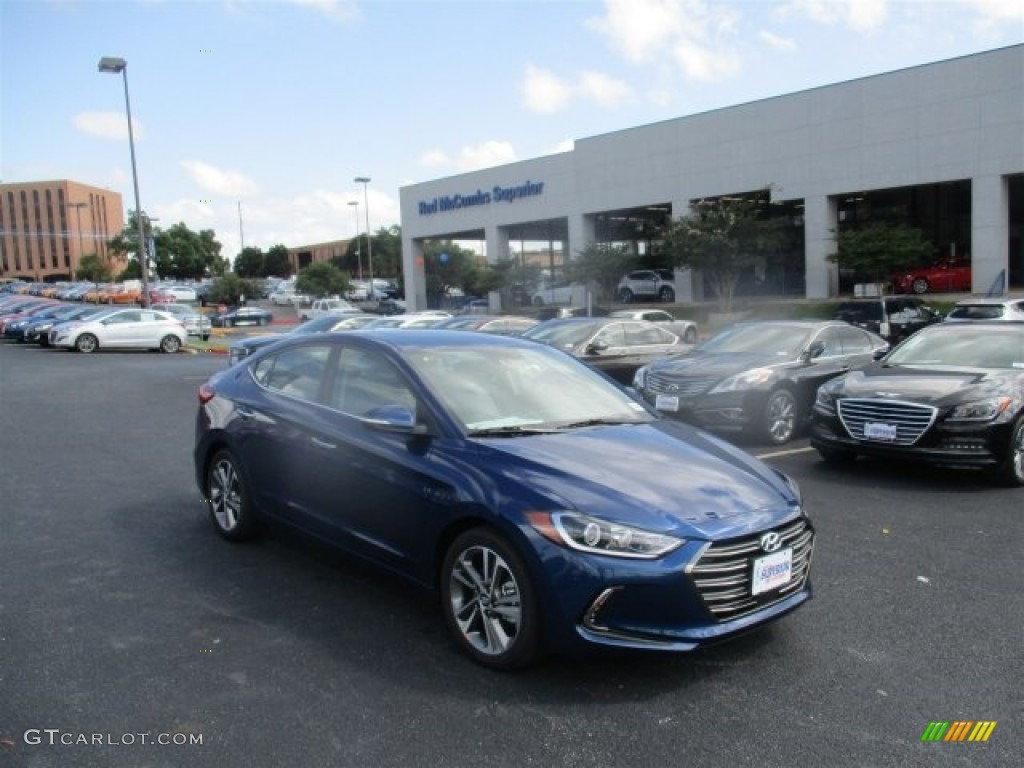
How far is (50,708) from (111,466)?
214 inches

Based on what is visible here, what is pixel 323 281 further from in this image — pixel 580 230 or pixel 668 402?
pixel 668 402

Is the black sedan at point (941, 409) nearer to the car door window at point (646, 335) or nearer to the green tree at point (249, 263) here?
the car door window at point (646, 335)

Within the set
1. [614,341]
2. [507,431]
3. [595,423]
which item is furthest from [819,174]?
[507,431]

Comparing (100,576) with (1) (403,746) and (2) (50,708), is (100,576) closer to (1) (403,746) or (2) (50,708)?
(2) (50,708)

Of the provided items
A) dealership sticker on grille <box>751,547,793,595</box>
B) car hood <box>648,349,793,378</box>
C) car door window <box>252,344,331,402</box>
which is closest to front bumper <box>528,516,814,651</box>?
dealership sticker on grille <box>751,547,793,595</box>

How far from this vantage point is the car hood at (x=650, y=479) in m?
3.65

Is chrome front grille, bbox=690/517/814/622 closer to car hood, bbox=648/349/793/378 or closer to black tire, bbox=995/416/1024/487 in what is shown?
black tire, bbox=995/416/1024/487

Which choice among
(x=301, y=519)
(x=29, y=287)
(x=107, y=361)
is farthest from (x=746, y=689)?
(x=29, y=287)

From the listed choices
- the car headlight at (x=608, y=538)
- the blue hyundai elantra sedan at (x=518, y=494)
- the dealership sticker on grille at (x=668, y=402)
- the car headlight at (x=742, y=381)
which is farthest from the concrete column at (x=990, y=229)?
the car headlight at (x=608, y=538)

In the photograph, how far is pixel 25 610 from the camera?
15.1 ft

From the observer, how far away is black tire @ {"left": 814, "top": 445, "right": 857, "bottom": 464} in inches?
323

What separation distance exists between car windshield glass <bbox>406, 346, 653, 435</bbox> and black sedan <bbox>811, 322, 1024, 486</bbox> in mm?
3504

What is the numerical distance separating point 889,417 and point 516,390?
430 cm

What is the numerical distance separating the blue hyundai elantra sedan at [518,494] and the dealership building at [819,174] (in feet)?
99.5
